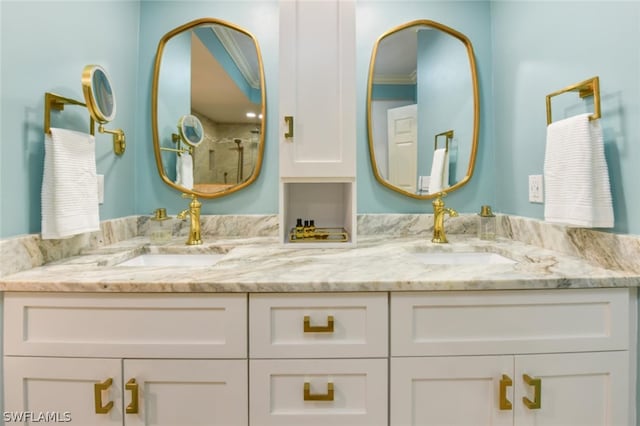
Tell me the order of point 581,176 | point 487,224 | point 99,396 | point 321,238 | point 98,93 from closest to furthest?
point 99,396 → point 581,176 → point 98,93 → point 321,238 → point 487,224

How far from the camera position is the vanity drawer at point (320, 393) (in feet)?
2.95

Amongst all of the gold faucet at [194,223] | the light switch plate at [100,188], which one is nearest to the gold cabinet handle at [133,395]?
the gold faucet at [194,223]

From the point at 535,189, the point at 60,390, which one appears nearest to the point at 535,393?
the point at 535,189

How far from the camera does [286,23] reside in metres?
1.28

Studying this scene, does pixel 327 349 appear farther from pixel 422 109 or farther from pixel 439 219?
pixel 422 109

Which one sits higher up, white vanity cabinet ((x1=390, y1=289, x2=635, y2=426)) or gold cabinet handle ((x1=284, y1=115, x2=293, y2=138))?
gold cabinet handle ((x1=284, y1=115, x2=293, y2=138))

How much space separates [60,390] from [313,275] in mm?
732

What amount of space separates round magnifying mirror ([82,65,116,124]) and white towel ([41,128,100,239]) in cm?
9

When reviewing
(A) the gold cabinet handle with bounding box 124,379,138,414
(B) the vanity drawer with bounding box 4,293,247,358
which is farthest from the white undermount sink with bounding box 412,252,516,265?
(A) the gold cabinet handle with bounding box 124,379,138,414

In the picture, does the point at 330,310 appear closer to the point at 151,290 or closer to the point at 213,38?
the point at 151,290

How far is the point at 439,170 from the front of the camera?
1.58 m

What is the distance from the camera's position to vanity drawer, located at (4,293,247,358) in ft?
2.89

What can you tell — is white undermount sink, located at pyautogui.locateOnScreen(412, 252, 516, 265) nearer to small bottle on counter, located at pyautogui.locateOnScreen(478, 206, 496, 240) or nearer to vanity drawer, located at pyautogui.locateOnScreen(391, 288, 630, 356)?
small bottle on counter, located at pyautogui.locateOnScreen(478, 206, 496, 240)

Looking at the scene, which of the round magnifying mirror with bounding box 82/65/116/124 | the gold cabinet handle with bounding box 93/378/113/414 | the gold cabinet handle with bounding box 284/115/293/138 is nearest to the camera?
the gold cabinet handle with bounding box 93/378/113/414
